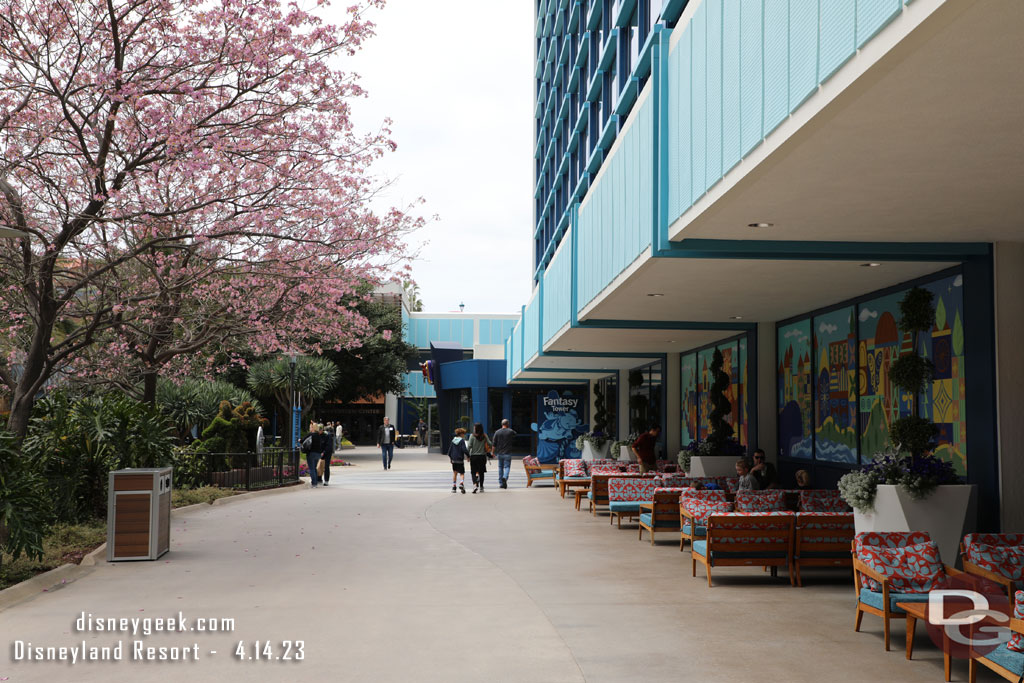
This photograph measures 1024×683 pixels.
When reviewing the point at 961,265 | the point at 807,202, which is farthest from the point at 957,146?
the point at 961,265

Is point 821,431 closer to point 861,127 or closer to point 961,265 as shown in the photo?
point 961,265

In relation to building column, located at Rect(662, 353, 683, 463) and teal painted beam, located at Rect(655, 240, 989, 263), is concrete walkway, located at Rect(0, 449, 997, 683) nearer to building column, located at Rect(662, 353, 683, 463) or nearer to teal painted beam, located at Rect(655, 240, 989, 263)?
teal painted beam, located at Rect(655, 240, 989, 263)

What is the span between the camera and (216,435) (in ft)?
77.6

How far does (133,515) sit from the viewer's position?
37.8 ft

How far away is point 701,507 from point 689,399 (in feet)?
38.5

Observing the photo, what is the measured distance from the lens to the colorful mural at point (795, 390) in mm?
14891

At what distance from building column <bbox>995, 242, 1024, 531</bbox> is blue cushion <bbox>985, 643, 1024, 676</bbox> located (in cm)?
363

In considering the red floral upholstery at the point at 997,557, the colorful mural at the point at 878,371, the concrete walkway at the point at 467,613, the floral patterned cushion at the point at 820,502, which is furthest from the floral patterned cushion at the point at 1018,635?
the colorful mural at the point at 878,371

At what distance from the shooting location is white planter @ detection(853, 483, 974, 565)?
9.01 metres

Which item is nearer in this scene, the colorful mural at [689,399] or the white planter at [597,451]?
the colorful mural at [689,399]

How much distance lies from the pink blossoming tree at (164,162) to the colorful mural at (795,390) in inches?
285

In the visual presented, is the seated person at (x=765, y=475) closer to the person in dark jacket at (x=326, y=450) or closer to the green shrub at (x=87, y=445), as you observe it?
the green shrub at (x=87, y=445)

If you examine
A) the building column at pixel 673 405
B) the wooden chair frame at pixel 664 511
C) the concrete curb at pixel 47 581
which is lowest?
the concrete curb at pixel 47 581

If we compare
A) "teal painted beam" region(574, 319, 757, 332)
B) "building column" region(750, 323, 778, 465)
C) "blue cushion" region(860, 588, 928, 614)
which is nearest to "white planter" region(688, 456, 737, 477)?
"building column" region(750, 323, 778, 465)
